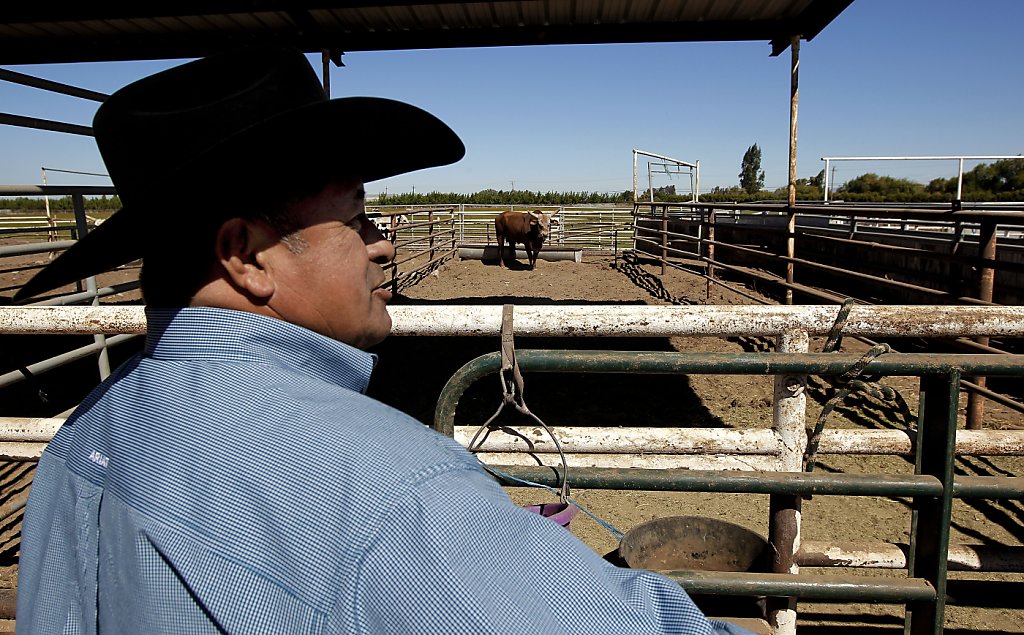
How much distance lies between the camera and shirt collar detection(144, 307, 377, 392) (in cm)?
74

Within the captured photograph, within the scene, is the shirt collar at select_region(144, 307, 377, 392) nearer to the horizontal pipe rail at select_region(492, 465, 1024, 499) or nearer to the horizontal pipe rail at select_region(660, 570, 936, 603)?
the horizontal pipe rail at select_region(492, 465, 1024, 499)

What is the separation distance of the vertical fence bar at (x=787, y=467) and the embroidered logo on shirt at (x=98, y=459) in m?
1.56

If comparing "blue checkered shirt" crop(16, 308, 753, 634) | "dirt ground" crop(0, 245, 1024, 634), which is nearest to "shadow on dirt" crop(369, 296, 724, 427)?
"dirt ground" crop(0, 245, 1024, 634)

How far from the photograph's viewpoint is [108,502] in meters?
0.69

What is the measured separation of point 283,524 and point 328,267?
0.38 meters

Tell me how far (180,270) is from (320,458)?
0.36 m

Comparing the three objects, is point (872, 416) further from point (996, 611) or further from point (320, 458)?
point (320, 458)

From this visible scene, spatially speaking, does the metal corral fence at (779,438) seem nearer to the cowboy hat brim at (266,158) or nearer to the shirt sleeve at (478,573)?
the cowboy hat brim at (266,158)

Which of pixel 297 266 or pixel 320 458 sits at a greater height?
pixel 297 266

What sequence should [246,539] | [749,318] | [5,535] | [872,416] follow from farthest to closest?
[872,416]
[5,535]
[749,318]
[246,539]

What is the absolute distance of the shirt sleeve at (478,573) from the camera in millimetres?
548

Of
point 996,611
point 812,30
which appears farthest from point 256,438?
point 812,30

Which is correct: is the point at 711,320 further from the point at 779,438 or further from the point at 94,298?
the point at 94,298

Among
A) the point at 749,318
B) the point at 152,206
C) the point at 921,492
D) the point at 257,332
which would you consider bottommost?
the point at 921,492
